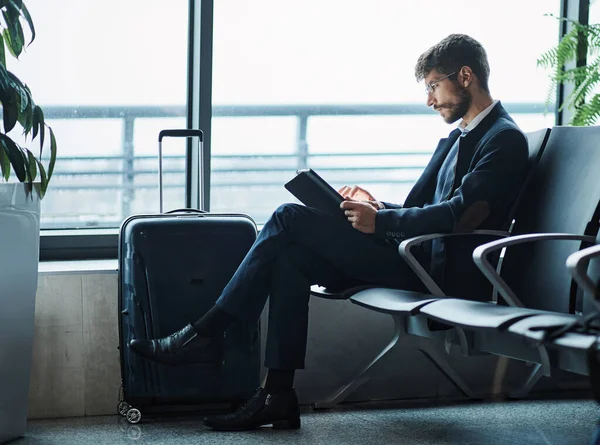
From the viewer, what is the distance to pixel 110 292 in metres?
3.34

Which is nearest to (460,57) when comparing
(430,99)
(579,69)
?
(430,99)

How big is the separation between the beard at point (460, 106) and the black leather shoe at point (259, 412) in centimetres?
108

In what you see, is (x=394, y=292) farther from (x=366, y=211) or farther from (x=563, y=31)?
(x=563, y=31)

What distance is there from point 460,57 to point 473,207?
1.79 feet

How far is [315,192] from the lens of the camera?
303 centimetres

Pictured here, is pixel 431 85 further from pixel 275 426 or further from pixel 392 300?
pixel 275 426

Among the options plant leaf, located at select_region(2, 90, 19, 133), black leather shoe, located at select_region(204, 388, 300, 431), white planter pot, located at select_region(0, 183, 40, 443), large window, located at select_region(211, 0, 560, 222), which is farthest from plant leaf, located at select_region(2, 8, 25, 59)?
black leather shoe, located at select_region(204, 388, 300, 431)

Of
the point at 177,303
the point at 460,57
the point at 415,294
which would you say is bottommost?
the point at 177,303

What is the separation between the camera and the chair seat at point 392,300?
258 cm

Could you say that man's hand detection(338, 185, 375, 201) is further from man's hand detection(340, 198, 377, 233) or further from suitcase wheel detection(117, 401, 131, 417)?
suitcase wheel detection(117, 401, 131, 417)

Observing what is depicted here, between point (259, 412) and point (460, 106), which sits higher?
point (460, 106)

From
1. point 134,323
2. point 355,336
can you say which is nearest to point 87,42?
point 134,323

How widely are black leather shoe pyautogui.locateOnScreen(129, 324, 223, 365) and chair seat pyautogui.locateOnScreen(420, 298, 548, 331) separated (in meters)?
0.81

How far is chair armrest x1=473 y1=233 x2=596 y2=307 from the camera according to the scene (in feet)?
8.16
